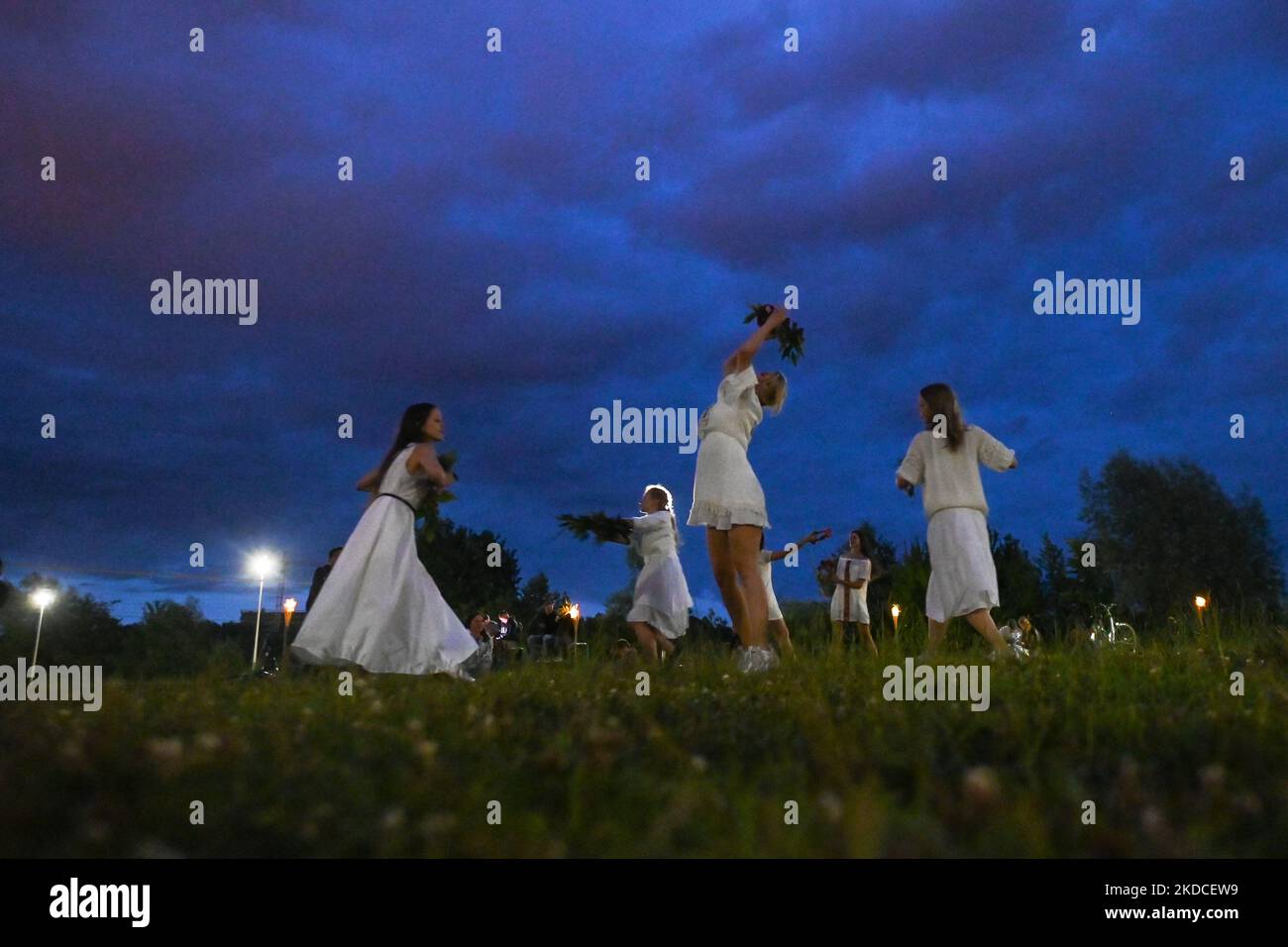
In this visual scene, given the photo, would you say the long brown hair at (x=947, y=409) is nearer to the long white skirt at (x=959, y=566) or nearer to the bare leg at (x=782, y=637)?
the long white skirt at (x=959, y=566)

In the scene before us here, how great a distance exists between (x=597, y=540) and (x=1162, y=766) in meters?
8.62

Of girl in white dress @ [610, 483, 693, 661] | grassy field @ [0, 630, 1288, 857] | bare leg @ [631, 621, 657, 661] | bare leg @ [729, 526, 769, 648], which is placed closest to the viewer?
grassy field @ [0, 630, 1288, 857]

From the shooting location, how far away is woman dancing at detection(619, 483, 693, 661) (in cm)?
1207

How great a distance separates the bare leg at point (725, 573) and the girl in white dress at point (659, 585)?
336 cm

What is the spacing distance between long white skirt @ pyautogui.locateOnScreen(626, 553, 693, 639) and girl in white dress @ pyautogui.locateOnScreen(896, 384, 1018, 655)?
364cm

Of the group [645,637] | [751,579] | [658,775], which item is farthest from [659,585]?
[658,775]

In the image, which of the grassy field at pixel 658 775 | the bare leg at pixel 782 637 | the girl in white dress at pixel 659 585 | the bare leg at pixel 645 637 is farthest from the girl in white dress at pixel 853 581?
the grassy field at pixel 658 775

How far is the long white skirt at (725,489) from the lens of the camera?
8492 millimetres

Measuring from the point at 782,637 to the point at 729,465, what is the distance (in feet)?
7.96

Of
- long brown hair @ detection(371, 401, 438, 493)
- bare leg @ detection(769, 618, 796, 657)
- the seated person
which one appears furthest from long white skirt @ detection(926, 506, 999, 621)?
the seated person

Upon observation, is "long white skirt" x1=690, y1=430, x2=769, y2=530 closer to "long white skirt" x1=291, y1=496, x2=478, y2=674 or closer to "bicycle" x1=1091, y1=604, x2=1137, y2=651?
"long white skirt" x1=291, y1=496, x2=478, y2=674

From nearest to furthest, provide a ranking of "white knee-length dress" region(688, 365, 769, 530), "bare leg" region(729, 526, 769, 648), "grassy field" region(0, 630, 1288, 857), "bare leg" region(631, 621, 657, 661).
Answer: "grassy field" region(0, 630, 1288, 857)
"bare leg" region(729, 526, 769, 648)
"white knee-length dress" region(688, 365, 769, 530)
"bare leg" region(631, 621, 657, 661)
